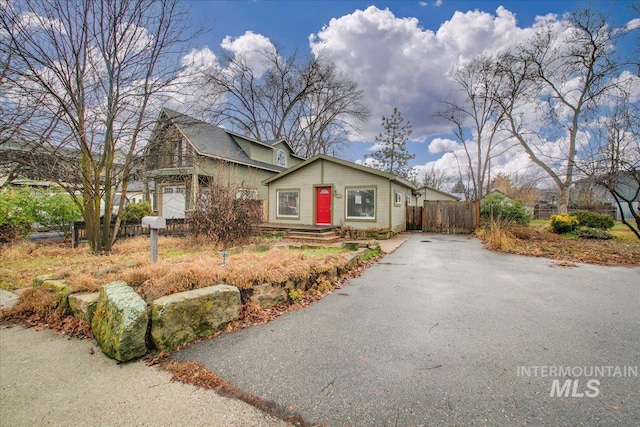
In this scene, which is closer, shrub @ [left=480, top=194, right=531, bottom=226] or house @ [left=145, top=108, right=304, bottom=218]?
house @ [left=145, top=108, right=304, bottom=218]

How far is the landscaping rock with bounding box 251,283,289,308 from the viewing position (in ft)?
12.6

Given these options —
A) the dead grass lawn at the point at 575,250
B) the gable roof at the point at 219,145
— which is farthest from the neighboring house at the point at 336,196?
the dead grass lawn at the point at 575,250

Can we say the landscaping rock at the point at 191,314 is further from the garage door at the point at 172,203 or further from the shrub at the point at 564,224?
the garage door at the point at 172,203

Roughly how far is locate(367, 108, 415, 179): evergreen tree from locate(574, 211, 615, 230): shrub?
16953 millimetres

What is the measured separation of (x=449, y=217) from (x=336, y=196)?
6.75 m

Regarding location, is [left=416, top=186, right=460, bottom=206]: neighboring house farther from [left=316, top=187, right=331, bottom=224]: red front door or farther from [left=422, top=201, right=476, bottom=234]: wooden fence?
[left=316, top=187, right=331, bottom=224]: red front door

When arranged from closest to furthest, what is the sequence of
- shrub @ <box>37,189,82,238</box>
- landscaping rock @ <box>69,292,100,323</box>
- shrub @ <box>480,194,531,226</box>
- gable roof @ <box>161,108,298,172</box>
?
landscaping rock @ <box>69,292,100,323</box>, shrub @ <box>37,189,82,238</box>, shrub @ <box>480,194,531,226</box>, gable roof @ <box>161,108,298,172</box>

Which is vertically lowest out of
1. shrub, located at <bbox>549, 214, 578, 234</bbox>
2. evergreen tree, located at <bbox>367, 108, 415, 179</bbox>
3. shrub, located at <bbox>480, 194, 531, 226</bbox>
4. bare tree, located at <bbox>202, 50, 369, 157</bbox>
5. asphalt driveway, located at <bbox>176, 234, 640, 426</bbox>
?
asphalt driveway, located at <bbox>176, 234, 640, 426</bbox>

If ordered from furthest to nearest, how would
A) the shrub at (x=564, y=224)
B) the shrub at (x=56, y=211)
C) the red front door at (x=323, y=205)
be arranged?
the red front door at (x=323, y=205), the shrub at (x=564, y=224), the shrub at (x=56, y=211)

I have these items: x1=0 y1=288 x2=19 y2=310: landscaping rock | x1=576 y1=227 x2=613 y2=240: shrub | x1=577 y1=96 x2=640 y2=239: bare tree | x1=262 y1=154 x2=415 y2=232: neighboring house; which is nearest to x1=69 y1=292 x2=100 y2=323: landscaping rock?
x1=0 y1=288 x2=19 y2=310: landscaping rock

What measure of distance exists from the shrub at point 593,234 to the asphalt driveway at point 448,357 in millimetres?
9037

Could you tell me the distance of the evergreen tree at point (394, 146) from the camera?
29.1m

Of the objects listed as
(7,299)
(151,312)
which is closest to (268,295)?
(151,312)

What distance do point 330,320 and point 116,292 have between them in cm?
248
